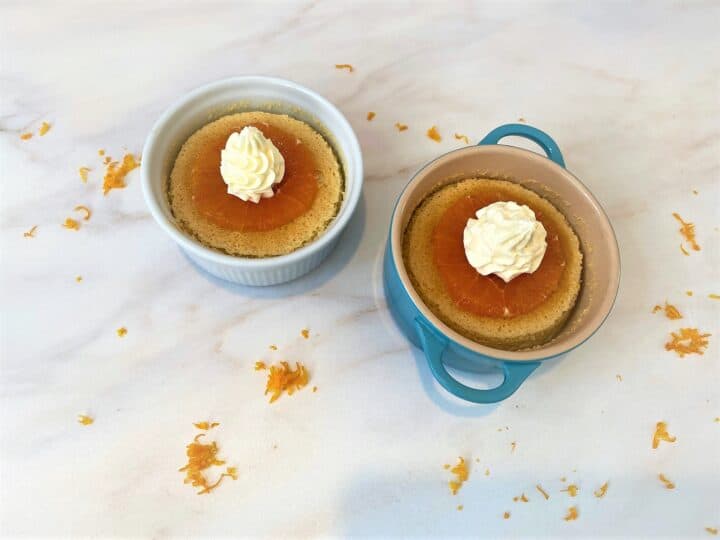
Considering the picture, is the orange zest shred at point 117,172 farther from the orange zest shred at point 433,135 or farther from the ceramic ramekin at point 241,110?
the orange zest shred at point 433,135

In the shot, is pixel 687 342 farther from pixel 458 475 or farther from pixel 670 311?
pixel 458 475

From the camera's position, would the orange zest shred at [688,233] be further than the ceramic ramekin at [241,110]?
Yes

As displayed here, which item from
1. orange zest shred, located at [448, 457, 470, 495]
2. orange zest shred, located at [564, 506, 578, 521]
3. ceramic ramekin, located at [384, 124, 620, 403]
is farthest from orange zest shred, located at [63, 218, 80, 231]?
orange zest shred, located at [564, 506, 578, 521]

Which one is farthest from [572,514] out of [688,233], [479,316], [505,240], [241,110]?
[241,110]

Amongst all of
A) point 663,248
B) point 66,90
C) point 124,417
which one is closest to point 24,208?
point 66,90

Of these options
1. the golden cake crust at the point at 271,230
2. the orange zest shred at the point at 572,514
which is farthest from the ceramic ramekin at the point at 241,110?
the orange zest shred at the point at 572,514

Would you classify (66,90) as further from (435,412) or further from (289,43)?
(435,412)
